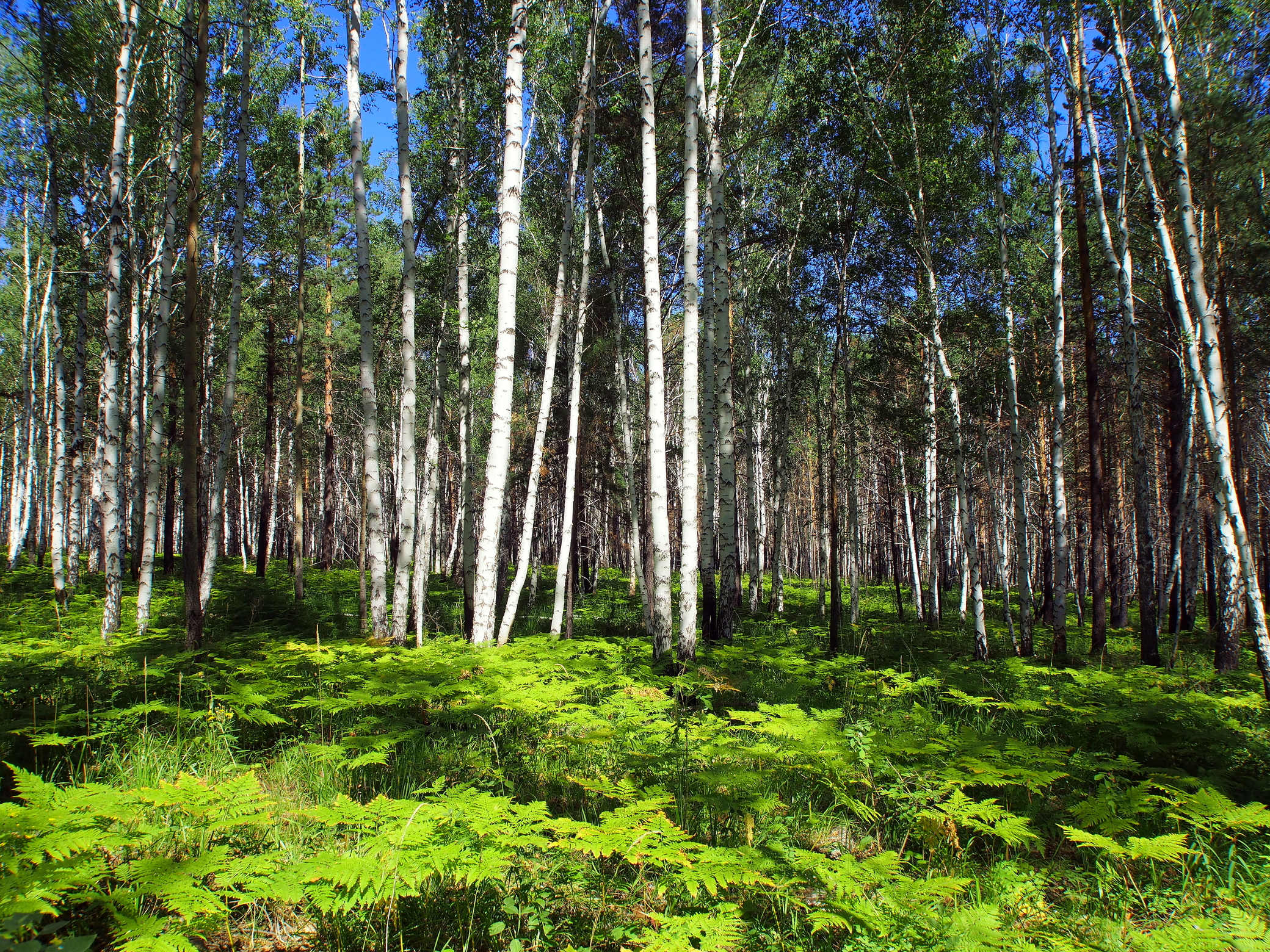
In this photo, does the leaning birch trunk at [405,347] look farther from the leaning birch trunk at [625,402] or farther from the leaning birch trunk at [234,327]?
the leaning birch trunk at [625,402]

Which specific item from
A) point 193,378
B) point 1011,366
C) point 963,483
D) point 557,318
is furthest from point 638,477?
point 193,378

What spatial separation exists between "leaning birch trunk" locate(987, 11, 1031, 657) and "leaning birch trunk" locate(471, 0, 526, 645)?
31.5 ft

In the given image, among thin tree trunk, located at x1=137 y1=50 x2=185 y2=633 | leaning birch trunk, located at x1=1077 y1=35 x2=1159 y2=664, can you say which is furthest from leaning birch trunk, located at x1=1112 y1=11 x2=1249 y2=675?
thin tree trunk, located at x1=137 y1=50 x2=185 y2=633

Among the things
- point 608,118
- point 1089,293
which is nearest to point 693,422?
point 1089,293

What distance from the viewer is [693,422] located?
24.8 ft

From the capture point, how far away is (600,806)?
147 inches

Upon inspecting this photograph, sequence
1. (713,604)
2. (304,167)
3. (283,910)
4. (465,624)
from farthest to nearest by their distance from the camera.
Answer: (304,167), (465,624), (713,604), (283,910)

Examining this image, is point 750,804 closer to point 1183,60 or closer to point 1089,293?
point 1089,293

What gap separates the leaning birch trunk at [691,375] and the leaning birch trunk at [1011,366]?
730 centimetres

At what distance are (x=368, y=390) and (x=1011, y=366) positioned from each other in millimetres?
11648

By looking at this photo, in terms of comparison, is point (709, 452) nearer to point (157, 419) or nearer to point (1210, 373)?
point (1210, 373)

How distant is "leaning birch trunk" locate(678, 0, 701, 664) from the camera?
694 centimetres

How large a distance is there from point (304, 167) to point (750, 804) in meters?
17.2

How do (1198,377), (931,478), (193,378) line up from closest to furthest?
(193,378) < (1198,377) < (931,478)
